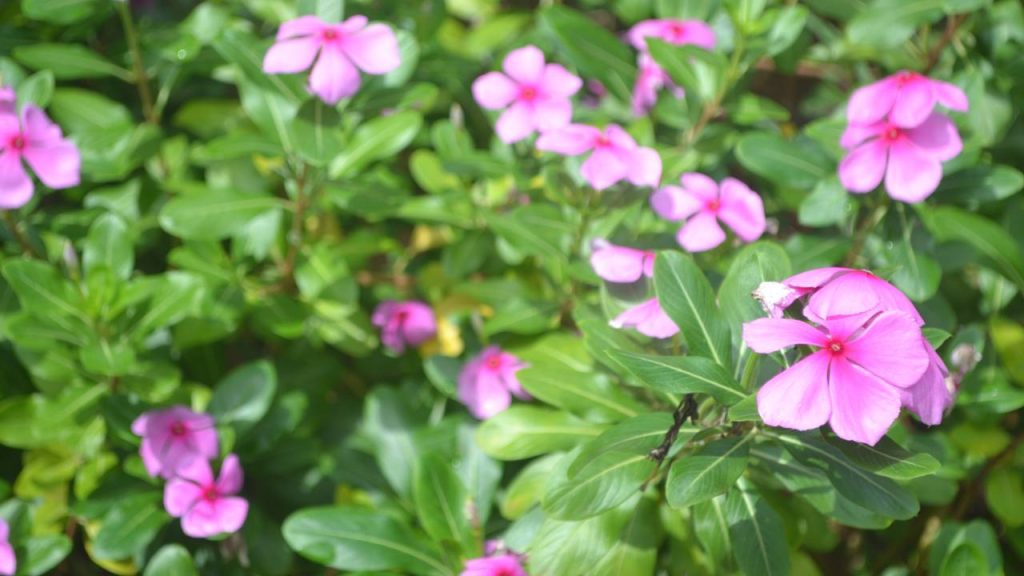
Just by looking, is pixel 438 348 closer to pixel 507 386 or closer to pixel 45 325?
pixel 507 386

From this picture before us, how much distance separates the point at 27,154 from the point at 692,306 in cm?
132

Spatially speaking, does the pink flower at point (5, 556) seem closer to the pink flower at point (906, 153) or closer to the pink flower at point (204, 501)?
the pink flower at point (204, 501)

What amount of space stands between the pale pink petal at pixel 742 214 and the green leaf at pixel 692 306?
326 mm

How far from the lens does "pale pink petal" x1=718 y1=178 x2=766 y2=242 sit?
1891mm

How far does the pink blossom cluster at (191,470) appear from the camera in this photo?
1.96 metres

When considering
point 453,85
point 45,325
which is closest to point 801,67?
point 453,85

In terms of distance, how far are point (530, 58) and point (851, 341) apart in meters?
1.13

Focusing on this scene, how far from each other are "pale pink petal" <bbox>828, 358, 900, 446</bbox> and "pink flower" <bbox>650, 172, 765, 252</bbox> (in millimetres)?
624

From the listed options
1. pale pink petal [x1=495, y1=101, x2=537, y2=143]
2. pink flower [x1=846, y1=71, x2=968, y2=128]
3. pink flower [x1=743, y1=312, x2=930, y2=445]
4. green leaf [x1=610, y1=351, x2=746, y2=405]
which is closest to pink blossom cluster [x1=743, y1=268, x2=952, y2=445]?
pink flower [x1=743, y1=312, x2=930, y2=445]

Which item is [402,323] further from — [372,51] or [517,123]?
[372,51]

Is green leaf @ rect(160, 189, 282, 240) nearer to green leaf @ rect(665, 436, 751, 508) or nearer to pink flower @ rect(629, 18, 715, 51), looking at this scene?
pink flower @ rect(629, 18, 715, 51)

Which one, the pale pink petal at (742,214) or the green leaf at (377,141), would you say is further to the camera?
the green leaf at (377,141)

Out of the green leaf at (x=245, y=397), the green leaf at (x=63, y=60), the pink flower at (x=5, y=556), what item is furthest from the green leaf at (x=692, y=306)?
the green leaf at (x=63, y=60)

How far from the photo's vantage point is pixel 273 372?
2.15 meters
